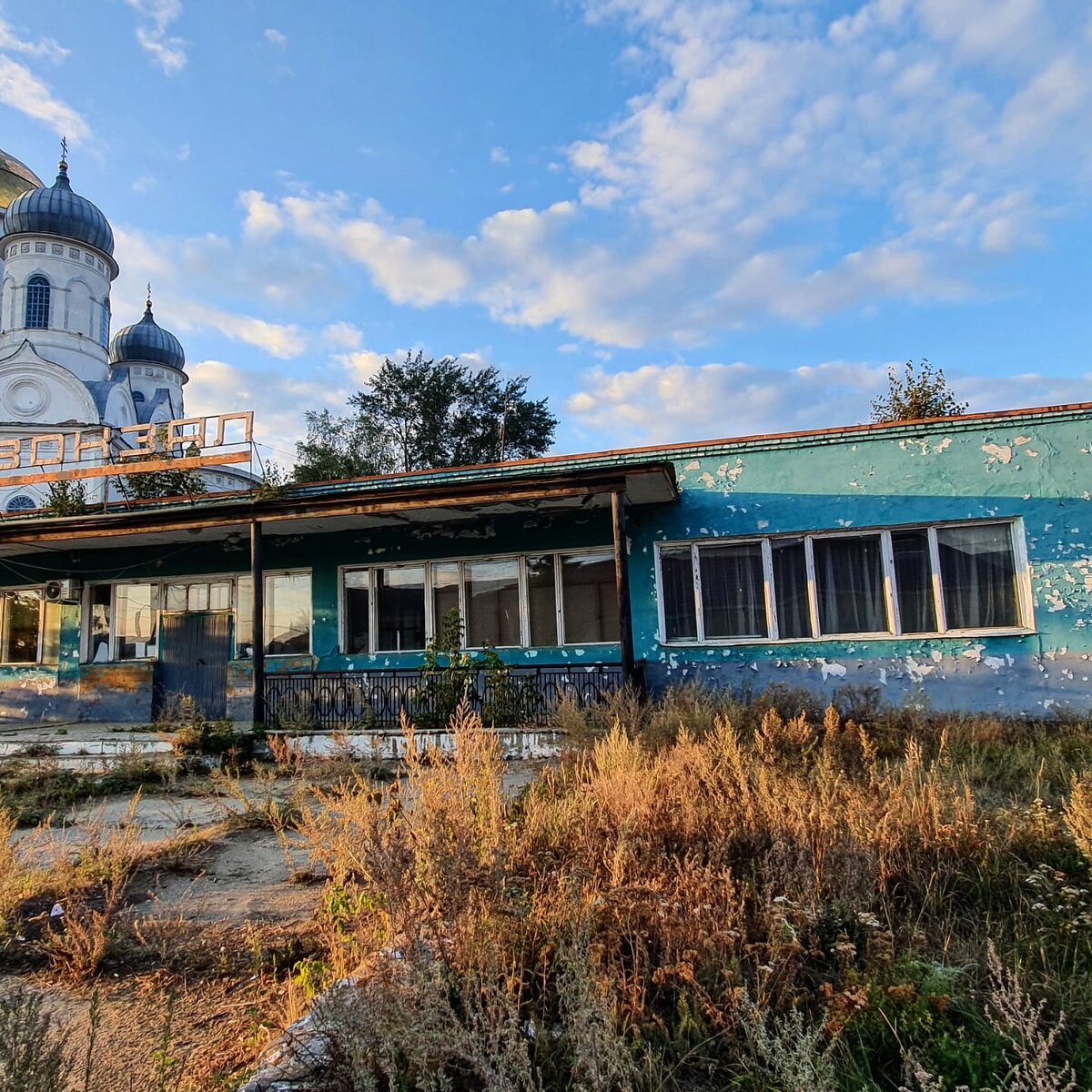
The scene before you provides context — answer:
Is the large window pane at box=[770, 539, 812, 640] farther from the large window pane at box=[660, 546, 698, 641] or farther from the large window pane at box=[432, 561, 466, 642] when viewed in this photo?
the large window pane at box=[432, 561, 466, 642]

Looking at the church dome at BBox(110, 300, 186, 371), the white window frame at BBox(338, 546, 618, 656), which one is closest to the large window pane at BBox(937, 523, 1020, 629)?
the white window frame at BBox(338, 546, 618, 656)

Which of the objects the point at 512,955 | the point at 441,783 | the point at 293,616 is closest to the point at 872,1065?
the point at 512,955

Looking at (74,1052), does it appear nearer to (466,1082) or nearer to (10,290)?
(466,1082)

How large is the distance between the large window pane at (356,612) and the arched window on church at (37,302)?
33287mm

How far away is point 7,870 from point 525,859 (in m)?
3.15

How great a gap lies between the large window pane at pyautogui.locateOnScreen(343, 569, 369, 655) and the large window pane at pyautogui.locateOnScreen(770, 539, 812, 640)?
6919mm

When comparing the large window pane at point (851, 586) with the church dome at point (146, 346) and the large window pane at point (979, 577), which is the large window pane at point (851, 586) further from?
the church dome at point (146, 346)

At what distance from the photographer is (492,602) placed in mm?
12727

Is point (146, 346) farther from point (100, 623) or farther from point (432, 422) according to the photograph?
point (100, 623)

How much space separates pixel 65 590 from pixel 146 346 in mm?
34229

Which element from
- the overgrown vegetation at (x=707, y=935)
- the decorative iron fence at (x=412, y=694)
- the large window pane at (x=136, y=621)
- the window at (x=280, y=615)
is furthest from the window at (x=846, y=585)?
the large window pane at (x=136, y=621)

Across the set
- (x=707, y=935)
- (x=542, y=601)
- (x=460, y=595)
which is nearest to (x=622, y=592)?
(x=542, y=601)

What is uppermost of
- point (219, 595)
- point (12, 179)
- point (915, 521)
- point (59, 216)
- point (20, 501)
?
point (12, 179)

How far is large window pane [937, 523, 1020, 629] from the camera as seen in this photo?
10.5 meters
